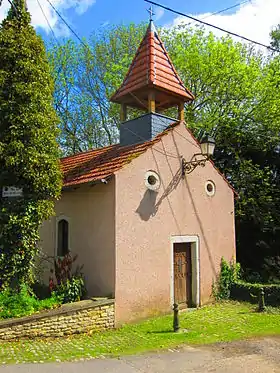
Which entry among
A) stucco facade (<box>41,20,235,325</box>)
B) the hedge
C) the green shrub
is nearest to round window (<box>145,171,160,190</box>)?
stucco facade (<box>41,20,235,325</box>)

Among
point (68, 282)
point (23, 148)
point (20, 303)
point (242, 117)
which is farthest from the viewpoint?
point (242, 117)

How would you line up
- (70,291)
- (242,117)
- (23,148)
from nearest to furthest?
(23,148) → (70,291) → (242,117)

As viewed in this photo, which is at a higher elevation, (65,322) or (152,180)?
(152,180)

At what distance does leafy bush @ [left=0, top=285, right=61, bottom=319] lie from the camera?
8375 mm

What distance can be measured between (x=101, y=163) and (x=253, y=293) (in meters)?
6.88

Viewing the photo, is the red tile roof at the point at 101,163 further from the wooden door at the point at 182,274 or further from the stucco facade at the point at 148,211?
the wooden door at the point at 182,274

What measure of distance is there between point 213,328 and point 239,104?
40.7ft

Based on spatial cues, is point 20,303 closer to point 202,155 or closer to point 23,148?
point 23,148

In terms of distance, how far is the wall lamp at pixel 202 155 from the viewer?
11.1 meters

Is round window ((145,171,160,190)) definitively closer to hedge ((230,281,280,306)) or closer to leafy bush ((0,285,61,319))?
leafy bush ((0,285,61,319))

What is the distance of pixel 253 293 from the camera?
41.4 feet

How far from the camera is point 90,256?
10766 millimetres

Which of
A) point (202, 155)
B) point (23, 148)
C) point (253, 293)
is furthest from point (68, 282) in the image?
point (253, 293)

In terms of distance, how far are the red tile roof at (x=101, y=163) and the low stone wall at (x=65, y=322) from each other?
340cm
